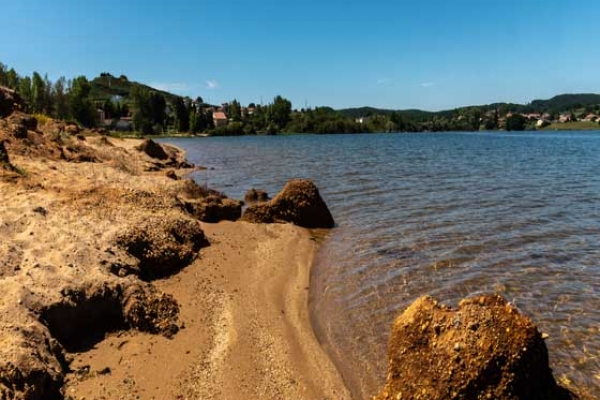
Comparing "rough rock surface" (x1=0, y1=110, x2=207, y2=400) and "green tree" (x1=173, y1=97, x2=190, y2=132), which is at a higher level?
"green tree" (x1=173, y1=97, x2=190, y2=132)

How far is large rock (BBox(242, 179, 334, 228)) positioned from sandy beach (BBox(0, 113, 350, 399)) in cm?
411

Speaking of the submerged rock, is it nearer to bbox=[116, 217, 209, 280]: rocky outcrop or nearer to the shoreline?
bbox=[116, 217, 209, 280]: rocky outcrop

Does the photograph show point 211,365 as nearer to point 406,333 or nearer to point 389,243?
point 406,333

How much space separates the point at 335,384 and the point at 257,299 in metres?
3.02

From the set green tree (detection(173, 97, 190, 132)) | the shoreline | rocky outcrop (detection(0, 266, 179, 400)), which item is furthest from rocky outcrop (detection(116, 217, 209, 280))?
green tree (detection(173, 97, 190, 132))

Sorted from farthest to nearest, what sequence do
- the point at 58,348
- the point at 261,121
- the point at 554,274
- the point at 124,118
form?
1. the point at 261,121
2. the point at 124,118
3. the point at 554,274
4. the point at 58,348

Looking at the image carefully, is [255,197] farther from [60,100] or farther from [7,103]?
[60,100]

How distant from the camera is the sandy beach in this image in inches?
223

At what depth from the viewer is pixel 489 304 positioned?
5184mm

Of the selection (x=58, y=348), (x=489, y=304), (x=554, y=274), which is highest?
(x=489, y=304)

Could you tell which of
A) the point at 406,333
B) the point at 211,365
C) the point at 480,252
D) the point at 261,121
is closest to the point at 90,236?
the point at 211,365

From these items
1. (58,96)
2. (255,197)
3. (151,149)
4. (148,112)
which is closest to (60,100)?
(58,96)

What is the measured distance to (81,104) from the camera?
9331cm

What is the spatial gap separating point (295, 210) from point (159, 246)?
6706 mm
